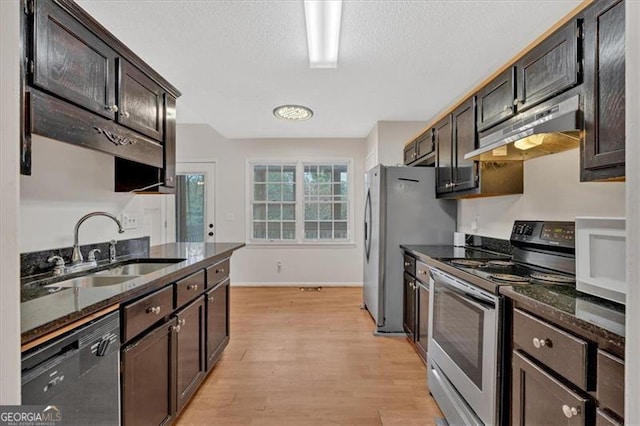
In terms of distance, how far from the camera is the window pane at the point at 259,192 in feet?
17.0

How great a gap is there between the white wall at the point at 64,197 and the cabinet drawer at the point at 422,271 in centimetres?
236

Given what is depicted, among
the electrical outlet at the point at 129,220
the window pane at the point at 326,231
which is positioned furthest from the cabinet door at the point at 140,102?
the window pane at the point at 326,231

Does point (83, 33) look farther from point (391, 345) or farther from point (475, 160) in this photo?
point (391, 345)

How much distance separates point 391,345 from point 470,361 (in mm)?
1368

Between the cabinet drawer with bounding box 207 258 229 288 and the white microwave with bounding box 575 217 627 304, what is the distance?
6.93 feet

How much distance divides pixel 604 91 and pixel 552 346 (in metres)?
1.04

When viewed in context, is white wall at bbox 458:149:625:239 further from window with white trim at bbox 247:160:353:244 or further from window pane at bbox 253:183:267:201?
window pane at bbox 253:183:267:201

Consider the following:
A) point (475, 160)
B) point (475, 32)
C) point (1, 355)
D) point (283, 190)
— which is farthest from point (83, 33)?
point (283, 190)

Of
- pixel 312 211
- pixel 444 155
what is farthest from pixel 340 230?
pixel 444 155

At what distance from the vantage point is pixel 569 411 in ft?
3.35

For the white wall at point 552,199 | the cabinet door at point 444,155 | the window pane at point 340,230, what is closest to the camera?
the white wall at point 552,199

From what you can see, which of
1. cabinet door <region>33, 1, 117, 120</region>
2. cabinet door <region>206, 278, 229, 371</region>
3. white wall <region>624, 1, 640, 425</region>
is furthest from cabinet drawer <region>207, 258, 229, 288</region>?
white wall <region>624, 1, 640, 425</region>

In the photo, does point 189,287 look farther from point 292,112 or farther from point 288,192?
point 288,192

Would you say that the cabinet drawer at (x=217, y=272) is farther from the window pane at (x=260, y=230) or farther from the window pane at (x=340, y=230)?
the window pane at (x=340, y=230)
